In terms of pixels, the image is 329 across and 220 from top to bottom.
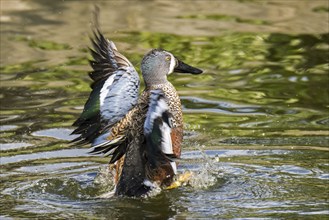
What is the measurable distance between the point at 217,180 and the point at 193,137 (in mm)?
1301

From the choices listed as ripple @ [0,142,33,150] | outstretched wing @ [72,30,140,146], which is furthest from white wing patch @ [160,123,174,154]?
ripple @ [0,142,33,150]

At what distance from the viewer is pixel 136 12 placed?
1441 cm

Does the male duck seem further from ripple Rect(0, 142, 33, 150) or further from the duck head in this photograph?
ripple Rect(0, 142, 33, 150)

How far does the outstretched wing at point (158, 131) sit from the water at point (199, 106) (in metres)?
0.50

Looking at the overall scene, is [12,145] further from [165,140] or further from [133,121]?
[165,140]

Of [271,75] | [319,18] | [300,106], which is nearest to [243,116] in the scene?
[300,106]

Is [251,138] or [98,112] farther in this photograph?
[251,138]

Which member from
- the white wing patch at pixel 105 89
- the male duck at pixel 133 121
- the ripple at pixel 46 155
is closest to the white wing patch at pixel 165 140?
the male duck at pixel 133 121

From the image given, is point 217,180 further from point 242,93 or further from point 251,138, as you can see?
point 242,93

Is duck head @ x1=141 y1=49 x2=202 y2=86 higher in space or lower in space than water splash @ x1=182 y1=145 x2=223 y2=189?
higher

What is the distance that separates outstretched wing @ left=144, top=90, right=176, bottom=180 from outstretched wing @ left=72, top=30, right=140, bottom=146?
27.5 inches

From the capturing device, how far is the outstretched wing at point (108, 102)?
26.9 ft

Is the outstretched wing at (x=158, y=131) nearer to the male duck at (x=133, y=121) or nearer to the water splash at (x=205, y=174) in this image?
the male duck at (x=133, y=121)

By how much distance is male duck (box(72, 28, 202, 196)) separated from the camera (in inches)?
290
